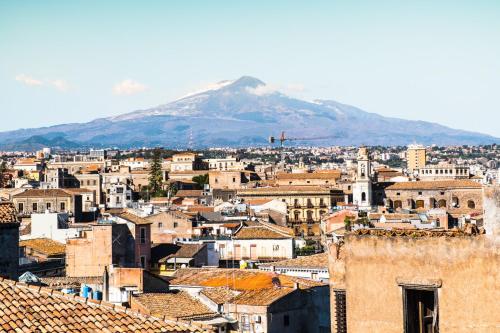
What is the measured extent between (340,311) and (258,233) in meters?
36.0

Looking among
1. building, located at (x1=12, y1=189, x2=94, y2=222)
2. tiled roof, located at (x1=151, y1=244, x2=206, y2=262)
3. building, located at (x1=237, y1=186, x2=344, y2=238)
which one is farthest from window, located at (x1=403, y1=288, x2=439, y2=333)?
building, located at (x1=237, y1=186, x2=344, y2=238)

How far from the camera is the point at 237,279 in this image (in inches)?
1041

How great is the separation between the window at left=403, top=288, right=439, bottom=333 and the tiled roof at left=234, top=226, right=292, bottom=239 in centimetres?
3594

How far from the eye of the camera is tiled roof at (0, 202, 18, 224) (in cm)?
1312

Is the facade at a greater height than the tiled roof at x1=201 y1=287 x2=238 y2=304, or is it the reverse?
the tiled roof at x1=201 y1=287 x2=238 y2=304

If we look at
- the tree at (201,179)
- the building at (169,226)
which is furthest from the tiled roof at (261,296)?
the tree at (201,179)

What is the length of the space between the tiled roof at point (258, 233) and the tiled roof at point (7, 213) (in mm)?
33460

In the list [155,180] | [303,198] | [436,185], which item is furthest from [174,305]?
[155,180]

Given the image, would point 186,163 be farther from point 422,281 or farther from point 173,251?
point 422,281

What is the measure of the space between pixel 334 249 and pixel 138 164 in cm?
18587

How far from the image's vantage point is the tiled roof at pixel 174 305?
19.7 m

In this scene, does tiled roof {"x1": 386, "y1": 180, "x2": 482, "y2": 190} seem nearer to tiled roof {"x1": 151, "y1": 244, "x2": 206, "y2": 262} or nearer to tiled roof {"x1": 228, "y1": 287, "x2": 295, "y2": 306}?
tiled roof {"x1": 151, "y1": 244, "x2": 206, "y2": 262}

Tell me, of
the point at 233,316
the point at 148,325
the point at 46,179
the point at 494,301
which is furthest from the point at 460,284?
the point at 46,179

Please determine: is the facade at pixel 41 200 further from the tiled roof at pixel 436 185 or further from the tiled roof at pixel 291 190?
the tiled roof at pixel 436 185
